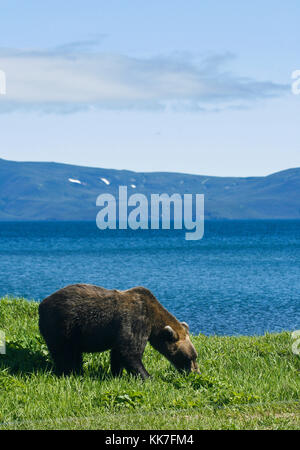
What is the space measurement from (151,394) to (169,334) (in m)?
1.32

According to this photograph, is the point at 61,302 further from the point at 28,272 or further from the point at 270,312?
the point at 28,272

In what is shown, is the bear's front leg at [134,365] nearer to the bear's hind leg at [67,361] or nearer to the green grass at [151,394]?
the green grass at [151,394]

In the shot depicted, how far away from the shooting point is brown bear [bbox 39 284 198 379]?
9961mm

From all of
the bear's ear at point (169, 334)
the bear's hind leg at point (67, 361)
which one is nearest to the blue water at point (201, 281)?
the bear's ear at point (169, 334)

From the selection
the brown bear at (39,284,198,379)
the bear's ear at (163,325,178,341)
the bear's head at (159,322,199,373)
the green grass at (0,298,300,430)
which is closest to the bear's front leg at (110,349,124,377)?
the brown bear at (39,284,198,379)

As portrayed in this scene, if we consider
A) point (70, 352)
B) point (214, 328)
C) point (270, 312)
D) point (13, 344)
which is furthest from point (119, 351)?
point (270, 312)

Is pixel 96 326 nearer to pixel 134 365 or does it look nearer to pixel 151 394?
pixel 134 365

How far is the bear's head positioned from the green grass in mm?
223

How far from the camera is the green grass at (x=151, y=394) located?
27.5ft

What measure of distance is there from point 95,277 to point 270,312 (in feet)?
105

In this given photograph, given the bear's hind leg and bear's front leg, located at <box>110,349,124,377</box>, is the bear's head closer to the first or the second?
bear's front leg, located at <box>110,349,124,377</box>

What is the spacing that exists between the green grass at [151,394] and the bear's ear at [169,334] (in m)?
0.57

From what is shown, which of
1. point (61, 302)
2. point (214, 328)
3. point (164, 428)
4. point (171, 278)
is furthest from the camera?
point (171, 278)

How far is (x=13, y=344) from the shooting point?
37.0 feet
